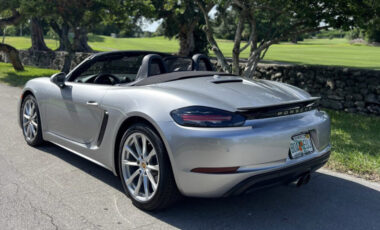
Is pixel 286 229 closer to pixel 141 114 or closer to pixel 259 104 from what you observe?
pixel 259 104

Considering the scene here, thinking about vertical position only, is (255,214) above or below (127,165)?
below

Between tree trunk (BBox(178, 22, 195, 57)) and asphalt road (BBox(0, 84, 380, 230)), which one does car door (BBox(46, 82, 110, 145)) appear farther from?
tree trunk (BBox(178, 22, 195, 57))

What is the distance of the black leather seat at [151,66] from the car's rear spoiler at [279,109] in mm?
1316

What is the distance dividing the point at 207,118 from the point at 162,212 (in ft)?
3.36

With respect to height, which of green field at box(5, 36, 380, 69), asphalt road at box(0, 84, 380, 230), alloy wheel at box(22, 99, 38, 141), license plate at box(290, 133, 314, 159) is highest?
license plate at box(290, 133, 314, 159)

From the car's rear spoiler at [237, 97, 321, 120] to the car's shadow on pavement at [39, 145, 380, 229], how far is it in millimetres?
914

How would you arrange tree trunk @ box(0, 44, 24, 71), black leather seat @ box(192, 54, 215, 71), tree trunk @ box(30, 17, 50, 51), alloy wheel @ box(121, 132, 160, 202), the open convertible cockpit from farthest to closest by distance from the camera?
tree trunk @ box(30, 17, 50, 51), tree trunk @ box(0, 44, 24, 71), black leather seat @ box(192, 54, 215, 71), the open convertible cockpit, alloy wheel @ box(121, 132, 160, 202)

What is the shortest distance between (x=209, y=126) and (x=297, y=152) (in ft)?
2.81

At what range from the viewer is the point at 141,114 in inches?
139

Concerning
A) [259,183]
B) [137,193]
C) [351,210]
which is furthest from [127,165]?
[351,210]

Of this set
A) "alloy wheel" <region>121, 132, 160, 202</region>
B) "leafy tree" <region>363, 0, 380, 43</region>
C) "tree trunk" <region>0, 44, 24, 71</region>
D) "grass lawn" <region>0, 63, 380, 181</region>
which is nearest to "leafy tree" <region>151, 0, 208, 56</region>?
"tree trunk" <region>0, 44, 24, 71</region>

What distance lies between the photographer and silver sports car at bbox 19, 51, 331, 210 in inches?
124

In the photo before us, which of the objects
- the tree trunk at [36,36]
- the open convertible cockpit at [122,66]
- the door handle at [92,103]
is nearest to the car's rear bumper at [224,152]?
the door handle at [92,103]

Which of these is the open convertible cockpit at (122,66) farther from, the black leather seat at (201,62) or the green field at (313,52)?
the green field at (313,52)
